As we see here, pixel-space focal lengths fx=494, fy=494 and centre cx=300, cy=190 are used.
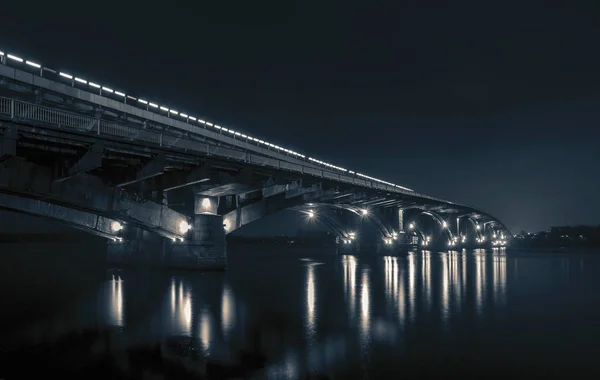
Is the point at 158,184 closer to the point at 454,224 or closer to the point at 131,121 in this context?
the point at 131,121

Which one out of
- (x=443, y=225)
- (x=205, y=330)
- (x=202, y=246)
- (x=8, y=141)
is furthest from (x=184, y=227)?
(x=443, y=225)

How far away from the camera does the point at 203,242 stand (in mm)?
42062

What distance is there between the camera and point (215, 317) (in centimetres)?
1898

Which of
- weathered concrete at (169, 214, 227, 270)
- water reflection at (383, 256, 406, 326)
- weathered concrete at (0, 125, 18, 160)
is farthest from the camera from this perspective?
weathered concrete at (169, 214, 227, 270)

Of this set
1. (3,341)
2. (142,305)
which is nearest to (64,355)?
(3,341)

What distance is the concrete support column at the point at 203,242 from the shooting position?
41500mm

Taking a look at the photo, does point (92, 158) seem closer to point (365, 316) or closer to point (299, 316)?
point (299, 316)

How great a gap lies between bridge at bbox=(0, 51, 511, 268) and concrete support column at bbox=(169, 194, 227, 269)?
0.09 metres

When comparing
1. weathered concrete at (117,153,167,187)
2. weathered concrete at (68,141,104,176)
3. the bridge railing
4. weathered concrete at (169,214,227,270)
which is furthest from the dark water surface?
weathered concrete at (169,214,227,270)

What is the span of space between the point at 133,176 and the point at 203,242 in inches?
374

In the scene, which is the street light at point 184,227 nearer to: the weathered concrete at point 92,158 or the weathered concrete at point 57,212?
the weathered concrete at point 57,212

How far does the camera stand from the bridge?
1086 inches

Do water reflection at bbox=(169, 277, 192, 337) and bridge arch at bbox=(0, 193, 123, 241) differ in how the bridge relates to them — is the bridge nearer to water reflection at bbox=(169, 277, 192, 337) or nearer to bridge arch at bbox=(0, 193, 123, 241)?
bridge arch at bbox=(0, 193, 123, 241)

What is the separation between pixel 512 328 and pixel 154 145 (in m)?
23.4
